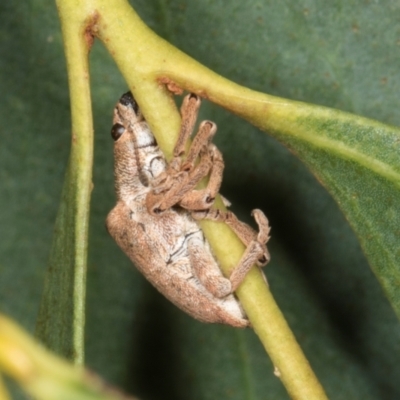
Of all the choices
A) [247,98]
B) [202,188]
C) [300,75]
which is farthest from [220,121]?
[247,98]

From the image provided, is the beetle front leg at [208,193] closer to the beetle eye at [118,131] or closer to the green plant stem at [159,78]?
the green plant stem at [159,78]

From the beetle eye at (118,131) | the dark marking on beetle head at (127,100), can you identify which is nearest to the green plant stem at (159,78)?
the dark marking on beetle head at (127,100)

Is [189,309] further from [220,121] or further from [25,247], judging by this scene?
[25,247]

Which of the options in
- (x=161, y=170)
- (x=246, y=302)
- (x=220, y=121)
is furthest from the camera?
(x=220, y=121)

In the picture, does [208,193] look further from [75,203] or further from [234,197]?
[234,197]

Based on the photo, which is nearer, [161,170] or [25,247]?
[161,170]

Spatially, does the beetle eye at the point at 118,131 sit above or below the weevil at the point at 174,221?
above

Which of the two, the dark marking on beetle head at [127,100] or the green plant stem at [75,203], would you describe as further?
the dark marking on beetle head at [127,100]

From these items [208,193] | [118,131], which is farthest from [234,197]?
[208,193]
